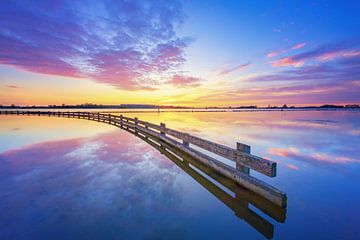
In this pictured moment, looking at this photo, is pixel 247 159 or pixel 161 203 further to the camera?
pixel 247 159

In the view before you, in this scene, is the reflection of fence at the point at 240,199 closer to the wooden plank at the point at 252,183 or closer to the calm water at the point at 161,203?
the calm water at the point at 161,203

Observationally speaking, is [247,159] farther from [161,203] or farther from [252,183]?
[161,203]

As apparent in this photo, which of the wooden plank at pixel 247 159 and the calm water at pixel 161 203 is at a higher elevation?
the wooden plank at pixel 247 159

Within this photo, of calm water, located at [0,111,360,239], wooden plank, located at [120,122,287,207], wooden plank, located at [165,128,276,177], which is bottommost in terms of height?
calm water, located at [0,111,360,239]

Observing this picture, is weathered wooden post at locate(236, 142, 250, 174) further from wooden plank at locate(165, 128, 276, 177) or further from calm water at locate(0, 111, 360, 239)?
calm water at locate(0, 111, 360, 239)

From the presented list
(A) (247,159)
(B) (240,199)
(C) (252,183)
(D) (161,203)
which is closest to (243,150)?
(A) (247,159)

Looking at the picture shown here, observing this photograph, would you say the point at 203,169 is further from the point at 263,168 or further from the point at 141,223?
the point at 141,223

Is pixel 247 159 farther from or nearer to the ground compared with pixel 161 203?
farther from the ground

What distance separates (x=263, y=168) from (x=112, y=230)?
341 cm

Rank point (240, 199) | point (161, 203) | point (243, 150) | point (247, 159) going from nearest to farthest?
point (161, 203), point (240, 199), point (247, 159), point (243, 150)

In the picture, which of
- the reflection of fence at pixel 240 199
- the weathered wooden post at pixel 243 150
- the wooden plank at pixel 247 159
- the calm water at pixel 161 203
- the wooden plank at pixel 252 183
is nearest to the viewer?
the calm water at pixel 161 203

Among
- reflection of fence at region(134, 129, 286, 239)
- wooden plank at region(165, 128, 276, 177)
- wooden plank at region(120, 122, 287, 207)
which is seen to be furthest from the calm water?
wooden plank at region(165, 128, 276, 177)

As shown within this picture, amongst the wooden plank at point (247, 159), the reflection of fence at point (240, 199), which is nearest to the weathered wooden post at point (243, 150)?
the wooden plank at point (247, 159)

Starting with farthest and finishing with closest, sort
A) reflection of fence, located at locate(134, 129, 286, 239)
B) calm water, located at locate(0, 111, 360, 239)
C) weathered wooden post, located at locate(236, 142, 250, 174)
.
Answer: weathered wooden post, located at locate(236, 142, 250, 174), reflection of fence, located at locate(134, 129, 286, 239), calm water, located at locate(0, 111, 360, 239)
